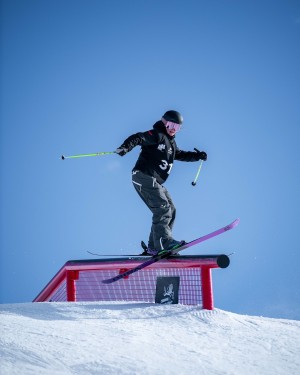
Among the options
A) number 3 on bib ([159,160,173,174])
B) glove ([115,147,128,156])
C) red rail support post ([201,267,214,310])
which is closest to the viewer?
red rail support post ([201,267,214,310])

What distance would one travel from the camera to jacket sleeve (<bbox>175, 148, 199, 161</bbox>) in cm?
645

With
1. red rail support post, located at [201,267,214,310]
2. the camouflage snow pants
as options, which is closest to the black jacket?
the camouflage snow pants

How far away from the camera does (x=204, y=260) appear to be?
471 centimetres

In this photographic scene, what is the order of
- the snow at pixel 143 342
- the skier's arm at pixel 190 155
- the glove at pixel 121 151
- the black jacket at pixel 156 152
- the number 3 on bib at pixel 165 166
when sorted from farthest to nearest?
1. the skier's arm at pixel 190 155
2. the number 3 on bib at pixel 165 166
3. the black jacket at pixel 156 152
4. the glove at pixel 121 151
5. the snow at pixel 143 342

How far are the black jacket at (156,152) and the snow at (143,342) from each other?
2112 millimetres

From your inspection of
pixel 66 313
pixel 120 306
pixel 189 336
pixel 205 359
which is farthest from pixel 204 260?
pixel 205 359

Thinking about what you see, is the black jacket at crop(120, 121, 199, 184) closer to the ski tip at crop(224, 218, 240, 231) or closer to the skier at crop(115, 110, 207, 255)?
the skier at crop(115, 110, 207, 255)

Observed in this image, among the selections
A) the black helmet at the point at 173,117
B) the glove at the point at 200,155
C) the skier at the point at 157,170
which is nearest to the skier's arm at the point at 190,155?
the glove at the point at 200,155

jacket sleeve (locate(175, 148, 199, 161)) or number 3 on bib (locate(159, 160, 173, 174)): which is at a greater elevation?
jacket sleeve (locate(175, 148, 199, 161))

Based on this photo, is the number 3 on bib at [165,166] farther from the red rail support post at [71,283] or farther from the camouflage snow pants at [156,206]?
the red rail support post at [71,283]

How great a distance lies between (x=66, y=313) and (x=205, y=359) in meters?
1.91

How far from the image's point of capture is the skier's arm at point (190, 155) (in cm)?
645

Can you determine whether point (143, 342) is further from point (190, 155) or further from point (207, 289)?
point (190, 155)

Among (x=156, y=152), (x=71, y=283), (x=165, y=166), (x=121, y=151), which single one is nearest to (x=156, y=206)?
(x=165, y=166)
